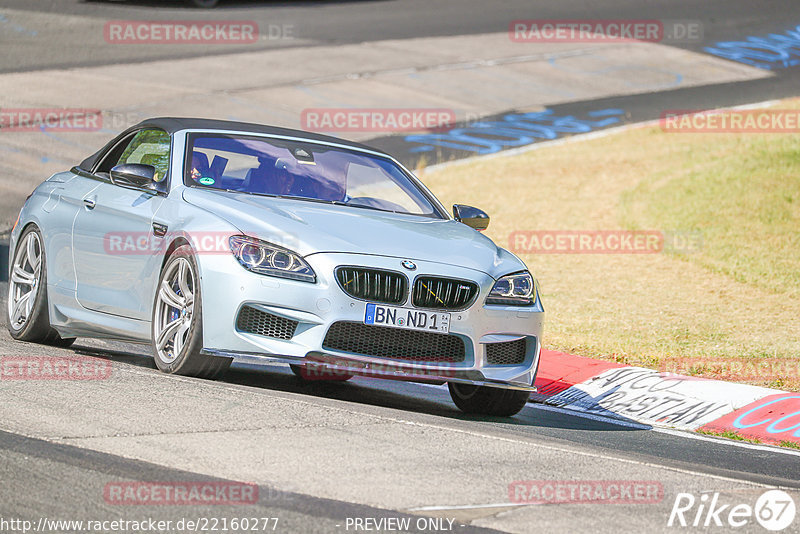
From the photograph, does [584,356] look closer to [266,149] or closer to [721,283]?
[266,149]

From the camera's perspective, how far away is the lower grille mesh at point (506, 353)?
7469 millimetres

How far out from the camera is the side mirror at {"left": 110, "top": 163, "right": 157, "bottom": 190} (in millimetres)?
7871

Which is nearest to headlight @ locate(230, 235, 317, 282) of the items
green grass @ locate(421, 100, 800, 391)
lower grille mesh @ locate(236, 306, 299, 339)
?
lower grille mesh @ locate(236, 306, 299, 339)

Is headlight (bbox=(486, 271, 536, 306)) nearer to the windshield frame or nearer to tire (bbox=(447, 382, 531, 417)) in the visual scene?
tire (bbox=(447, 382, 531, 417))

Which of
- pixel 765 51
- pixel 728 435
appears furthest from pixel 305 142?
pixel 765 51

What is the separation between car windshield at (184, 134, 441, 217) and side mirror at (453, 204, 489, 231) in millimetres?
160

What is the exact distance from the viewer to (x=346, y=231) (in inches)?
290

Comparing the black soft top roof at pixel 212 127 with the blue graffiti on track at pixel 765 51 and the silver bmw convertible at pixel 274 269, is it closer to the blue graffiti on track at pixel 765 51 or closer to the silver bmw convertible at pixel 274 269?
the silver bmw convertible at pixel 274 269

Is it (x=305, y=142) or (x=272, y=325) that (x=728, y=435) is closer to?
(x=272, y=325)

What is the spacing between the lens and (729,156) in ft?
73.4

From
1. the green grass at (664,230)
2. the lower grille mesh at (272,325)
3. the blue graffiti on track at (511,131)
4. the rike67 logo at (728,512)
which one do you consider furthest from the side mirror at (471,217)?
the blue graffiti on track at (511,131)

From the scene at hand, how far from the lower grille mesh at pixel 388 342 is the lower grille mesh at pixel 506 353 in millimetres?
295

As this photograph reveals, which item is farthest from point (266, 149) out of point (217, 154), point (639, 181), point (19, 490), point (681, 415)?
point (639, 181)

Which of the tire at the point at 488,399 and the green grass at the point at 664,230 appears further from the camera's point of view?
the green grass at the point at 664,230
